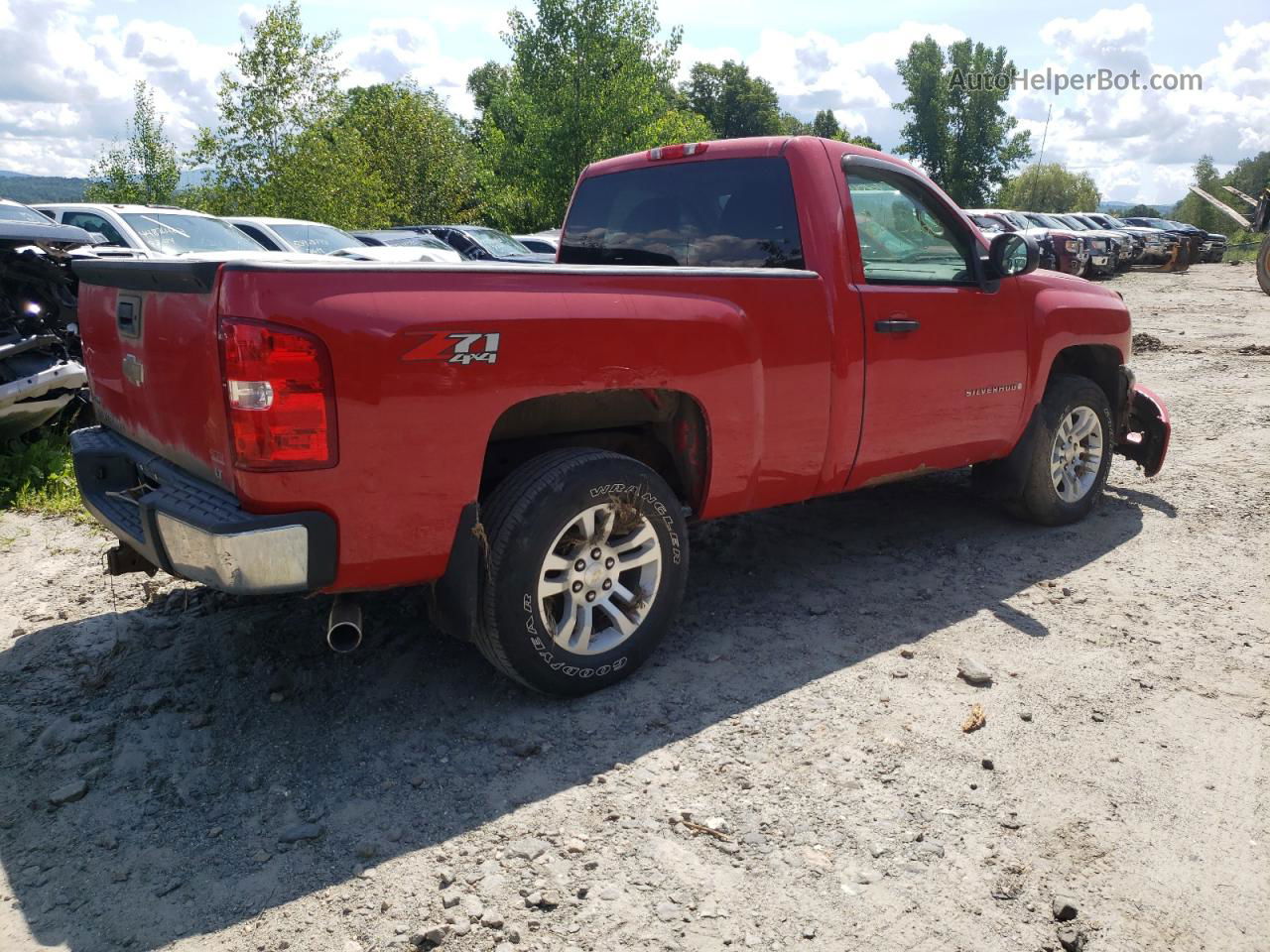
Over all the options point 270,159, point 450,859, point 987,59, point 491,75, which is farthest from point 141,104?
point 987,59

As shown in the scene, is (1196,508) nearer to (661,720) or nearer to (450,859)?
(661,720)

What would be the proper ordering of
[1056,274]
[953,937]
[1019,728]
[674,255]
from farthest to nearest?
[1056,274] < [674,255] < [1019,728] < [953,937]

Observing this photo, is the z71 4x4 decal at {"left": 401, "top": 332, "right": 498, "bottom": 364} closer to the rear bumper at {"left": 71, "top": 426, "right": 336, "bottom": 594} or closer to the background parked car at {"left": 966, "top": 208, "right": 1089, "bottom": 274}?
the rear bumper at {"left": 71, "top": 426, "right": 336, "bottom": 594}

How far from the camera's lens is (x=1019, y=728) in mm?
3432

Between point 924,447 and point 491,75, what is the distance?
70.7 meters

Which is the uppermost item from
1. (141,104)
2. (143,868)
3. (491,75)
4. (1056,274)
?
(491,75)

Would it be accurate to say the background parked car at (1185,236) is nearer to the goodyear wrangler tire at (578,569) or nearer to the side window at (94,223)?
the side window at (94,223)

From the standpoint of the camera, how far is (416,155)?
2975 centimetres

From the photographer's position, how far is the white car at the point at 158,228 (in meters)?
9.77

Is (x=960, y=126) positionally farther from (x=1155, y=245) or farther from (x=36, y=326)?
(x=36, y=326)

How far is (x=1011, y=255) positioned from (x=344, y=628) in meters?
3.53

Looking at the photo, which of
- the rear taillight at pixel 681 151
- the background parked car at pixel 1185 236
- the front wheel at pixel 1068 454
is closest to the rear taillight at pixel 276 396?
the rear taillight at pixel 681 151

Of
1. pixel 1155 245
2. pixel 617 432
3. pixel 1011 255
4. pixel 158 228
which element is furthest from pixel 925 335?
pixel 1155 245

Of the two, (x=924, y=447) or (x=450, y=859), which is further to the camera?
(x=924, y=447)
